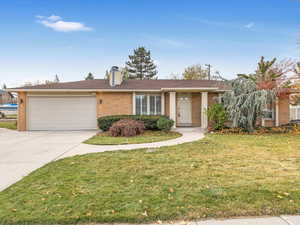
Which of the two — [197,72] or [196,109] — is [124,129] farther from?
[197,72]

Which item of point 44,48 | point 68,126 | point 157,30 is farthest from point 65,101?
point 157,30

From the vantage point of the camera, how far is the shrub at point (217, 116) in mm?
10734

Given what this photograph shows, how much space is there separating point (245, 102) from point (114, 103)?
831cm

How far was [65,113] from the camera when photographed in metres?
13.0

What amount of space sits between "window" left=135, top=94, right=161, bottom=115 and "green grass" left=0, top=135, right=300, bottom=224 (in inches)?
310

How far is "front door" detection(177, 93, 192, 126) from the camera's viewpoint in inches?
536

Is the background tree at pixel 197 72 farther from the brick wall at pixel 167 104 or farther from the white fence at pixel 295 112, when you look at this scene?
the brick wall at pixel 167 104

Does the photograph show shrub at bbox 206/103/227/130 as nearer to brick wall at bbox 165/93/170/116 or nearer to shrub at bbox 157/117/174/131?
shrub at bbox 157/117/174/131

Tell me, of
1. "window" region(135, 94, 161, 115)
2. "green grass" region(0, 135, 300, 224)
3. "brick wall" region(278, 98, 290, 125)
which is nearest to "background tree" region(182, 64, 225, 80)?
"brick wall" region(278, 98, 290, 125)

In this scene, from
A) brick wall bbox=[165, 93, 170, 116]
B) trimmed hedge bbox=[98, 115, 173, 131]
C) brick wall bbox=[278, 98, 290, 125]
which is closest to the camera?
trimmed hedge bbox=[98, 115, 173, 131]

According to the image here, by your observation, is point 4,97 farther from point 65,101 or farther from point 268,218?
point 268,218

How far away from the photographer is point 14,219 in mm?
2385

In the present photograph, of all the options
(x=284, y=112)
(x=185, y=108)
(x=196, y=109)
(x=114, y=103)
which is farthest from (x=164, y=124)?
(x=284, y=112)

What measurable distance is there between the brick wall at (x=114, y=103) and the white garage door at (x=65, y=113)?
602 mm
